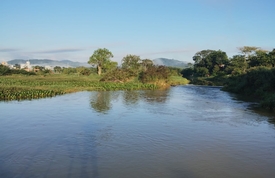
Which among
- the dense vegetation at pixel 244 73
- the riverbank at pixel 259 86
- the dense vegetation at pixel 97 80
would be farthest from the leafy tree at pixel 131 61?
the riverbank at pixel 259 86

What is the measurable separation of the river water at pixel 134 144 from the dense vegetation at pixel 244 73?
7.88 metres

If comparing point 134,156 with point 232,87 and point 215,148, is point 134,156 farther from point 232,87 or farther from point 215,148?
point 232,87

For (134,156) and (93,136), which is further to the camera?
(93,136)

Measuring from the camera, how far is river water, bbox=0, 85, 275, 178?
7371 millimetres

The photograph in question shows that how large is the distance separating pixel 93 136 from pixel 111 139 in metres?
0.88

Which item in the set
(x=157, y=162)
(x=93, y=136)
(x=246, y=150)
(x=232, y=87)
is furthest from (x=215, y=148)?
(x=232, y=87)

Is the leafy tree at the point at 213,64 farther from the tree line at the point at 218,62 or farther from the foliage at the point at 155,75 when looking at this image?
the foliage at the point at 155,75

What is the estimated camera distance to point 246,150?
30.8ft

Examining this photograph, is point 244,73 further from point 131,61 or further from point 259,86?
point 131,61

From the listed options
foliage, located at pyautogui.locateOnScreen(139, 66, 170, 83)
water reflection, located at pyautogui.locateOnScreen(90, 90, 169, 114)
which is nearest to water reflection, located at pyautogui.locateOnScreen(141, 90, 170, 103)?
water reflection, located at pyautogui.locateOnScreen(90, 90, 169, 114)

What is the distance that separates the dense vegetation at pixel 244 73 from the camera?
2496 cm

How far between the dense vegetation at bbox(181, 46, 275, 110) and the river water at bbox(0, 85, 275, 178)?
7.88 meters

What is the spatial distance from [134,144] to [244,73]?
2900cm

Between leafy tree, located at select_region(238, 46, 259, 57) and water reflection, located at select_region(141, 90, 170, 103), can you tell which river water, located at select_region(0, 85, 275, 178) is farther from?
leafy tree, located at select_region(238, 46, 259, 57)
